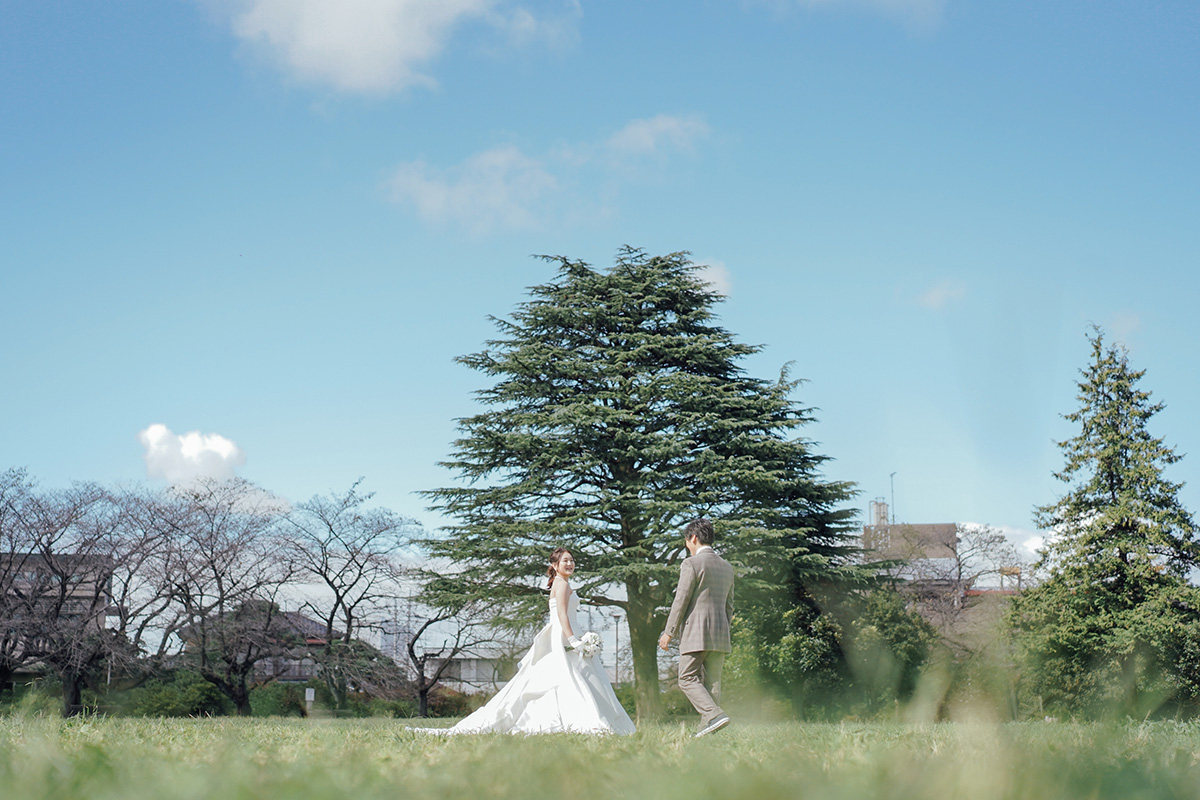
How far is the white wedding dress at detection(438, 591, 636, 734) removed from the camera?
9.20m

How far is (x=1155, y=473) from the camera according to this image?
25281mm

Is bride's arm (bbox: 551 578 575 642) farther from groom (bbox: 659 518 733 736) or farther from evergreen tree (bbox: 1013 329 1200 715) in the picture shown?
evergreen tree (bbox: 1013 329 1200 715)

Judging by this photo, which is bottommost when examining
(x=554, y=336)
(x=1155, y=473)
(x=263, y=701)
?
(x=263, y=701)

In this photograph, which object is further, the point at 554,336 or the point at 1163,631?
the point at 554,336

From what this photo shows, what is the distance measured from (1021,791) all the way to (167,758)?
107 inches

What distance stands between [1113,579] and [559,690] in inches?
826

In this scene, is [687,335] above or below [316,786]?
above

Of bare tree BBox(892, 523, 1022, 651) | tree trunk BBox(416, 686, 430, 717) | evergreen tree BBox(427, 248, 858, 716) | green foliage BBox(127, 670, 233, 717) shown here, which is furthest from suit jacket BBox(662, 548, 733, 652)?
bare tree BBox(892, 523, 1022, 651)

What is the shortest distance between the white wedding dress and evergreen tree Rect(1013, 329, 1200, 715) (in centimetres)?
1738

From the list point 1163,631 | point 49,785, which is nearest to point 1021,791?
point 49,785

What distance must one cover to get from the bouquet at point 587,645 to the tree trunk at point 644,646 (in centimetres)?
1285

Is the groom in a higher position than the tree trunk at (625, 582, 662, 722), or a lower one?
higher

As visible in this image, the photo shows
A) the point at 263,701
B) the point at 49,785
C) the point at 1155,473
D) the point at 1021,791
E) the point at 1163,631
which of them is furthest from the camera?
the point at 263,701

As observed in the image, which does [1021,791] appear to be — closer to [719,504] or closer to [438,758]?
[438,758]
